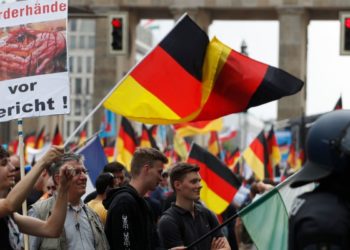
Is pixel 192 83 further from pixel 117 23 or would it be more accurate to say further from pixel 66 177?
pixel 117 23

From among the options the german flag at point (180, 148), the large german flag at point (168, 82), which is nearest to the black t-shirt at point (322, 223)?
the large german flag at point (168, 82)

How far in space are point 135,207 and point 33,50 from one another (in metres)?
1.34

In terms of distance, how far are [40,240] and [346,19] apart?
23.2 meters

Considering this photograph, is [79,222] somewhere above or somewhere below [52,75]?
below

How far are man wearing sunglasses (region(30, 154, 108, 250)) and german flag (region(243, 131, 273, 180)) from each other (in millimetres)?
14502

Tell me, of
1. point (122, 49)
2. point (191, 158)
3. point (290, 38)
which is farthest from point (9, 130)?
point (191, 158)

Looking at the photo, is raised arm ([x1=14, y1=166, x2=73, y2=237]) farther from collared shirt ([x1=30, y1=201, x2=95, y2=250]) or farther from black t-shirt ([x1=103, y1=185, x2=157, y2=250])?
black t-shirt ([x1=103, y1=185, x2=157, y2=250])

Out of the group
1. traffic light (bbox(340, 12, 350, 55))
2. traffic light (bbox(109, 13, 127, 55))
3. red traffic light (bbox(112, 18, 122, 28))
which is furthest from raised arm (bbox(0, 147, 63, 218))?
red traffic light (bbox(112, 18, 122, 28))

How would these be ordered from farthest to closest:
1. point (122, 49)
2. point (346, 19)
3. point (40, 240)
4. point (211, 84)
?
point (122, 49) < point (346, 19) < point (211, 84) < point (40, 240)

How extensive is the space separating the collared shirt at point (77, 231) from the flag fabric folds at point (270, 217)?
4.49 feet

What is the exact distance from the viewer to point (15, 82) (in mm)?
8477

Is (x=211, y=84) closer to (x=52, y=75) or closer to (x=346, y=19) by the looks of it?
(x=52, y=75)

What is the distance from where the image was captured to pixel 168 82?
10.9 m

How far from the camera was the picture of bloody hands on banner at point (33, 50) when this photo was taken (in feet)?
28.1
